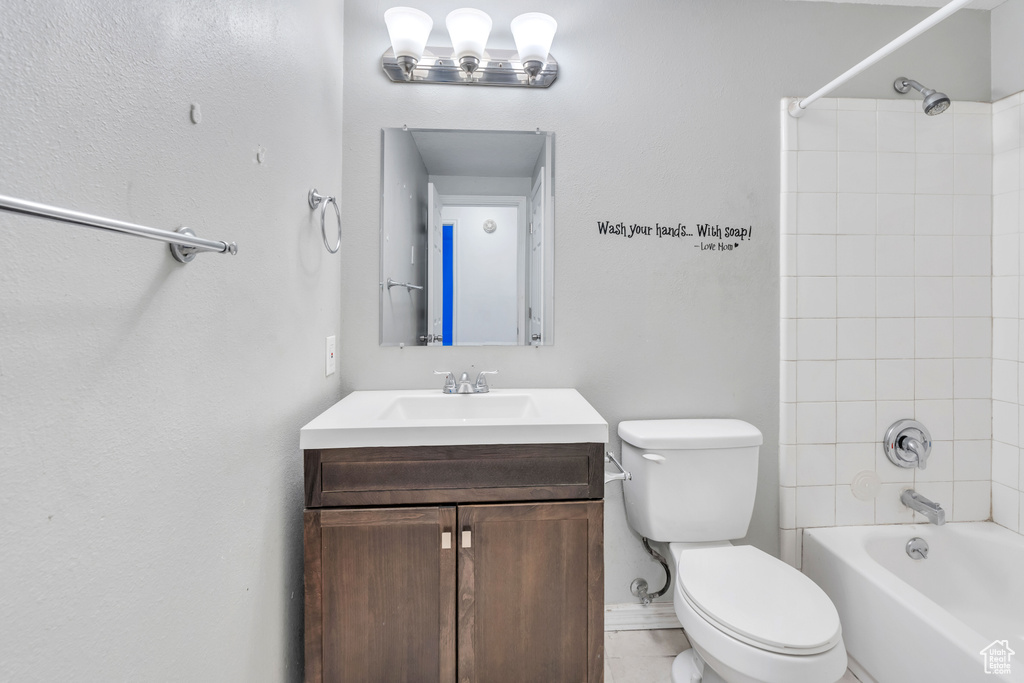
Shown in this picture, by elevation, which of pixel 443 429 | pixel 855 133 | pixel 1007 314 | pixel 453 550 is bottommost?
pixel 453 550

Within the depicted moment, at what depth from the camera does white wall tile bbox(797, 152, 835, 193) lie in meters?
1.73

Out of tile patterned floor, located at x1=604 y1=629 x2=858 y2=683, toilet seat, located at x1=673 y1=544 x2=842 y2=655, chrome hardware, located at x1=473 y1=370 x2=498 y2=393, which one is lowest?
tile patterned floor, located at x1=604 y1=629 x2=858 y2=683

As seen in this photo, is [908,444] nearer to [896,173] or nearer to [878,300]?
[878,300]

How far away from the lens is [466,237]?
67.4 inches

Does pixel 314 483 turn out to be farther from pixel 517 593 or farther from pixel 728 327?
pixel 728 327

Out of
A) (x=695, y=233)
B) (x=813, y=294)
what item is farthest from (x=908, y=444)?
(x=695, y=233)

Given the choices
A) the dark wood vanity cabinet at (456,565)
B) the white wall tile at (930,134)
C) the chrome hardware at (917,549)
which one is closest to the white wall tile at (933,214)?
the white wall tile at (930,134)

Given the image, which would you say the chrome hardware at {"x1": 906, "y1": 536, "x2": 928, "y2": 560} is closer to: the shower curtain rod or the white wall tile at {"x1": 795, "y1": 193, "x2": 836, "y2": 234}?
the white wall tile at {"x1": 795, "y1": 193, "x2": 836, "y2": 234}

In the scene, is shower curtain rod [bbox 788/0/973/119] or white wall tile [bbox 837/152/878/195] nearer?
shower curtain rod [bbox 788/0/973/119]

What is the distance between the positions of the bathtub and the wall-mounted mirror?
1.23 metres

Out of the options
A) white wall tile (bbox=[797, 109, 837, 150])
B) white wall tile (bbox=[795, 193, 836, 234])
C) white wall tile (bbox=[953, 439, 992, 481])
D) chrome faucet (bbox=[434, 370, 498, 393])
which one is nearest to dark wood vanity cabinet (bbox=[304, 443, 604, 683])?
chrome faucet (bbox=[434, 370, 498, 393])

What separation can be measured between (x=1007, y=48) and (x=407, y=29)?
7.07ft

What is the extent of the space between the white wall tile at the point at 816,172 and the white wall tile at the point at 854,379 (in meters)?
0.64

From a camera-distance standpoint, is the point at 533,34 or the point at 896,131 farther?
the point at 896,131
